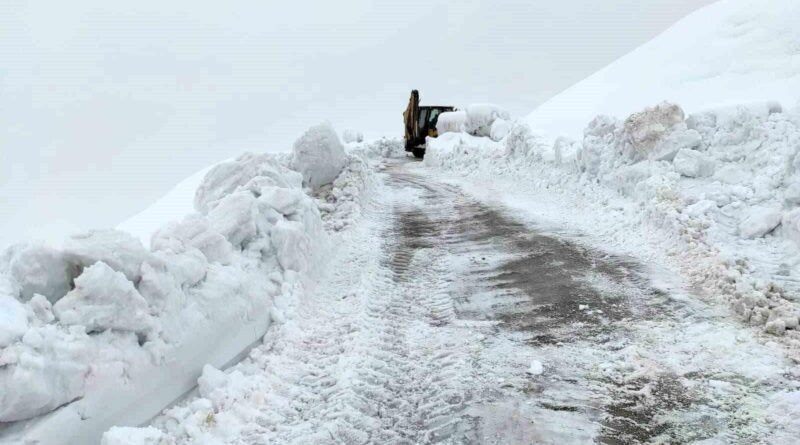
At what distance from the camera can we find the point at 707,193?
711 centimetres

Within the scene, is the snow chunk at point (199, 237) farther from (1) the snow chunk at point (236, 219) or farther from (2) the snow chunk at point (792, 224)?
(2) the snow chunk at point (792, 224)

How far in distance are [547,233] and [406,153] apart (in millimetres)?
18459

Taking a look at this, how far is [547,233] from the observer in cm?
780

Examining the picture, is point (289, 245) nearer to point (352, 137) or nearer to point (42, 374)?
point (42, 374)

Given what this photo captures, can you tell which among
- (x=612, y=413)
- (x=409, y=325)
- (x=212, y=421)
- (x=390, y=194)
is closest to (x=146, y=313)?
(x=212, y=421)

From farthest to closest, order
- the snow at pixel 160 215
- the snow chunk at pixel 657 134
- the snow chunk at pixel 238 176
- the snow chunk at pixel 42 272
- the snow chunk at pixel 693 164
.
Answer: the snow at pixel 160 215 → the snow chunk at pixel 657 134 → the snow chunk at pixel 238 176 → the snow chunk at pixel 693 164 → the snow chunk at pixel 42 272

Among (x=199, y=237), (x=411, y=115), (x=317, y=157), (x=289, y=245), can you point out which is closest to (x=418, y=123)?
(x=411, y=115)

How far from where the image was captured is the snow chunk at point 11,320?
3.15m

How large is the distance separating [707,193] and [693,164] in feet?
2.72

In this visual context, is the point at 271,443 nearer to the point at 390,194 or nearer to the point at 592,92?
the point at 390,194

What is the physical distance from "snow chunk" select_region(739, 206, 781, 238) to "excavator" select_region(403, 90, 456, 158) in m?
17.2

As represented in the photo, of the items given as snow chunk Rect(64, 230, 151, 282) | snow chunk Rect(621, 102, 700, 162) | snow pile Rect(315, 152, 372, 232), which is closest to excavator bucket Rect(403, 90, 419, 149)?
snow pile Rect(315, 152, 372, 232)

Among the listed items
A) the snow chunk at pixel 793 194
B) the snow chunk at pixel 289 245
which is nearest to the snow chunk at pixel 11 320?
the snow chunk at pixel 289 245

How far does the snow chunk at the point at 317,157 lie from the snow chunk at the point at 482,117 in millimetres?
9729
